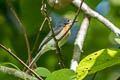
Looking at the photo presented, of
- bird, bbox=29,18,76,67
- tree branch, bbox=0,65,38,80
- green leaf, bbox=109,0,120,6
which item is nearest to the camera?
tree branch, bbox=0,65,38,80

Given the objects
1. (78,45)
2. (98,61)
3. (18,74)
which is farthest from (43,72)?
(78,45)

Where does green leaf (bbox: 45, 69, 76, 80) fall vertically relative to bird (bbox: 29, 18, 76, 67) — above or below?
below

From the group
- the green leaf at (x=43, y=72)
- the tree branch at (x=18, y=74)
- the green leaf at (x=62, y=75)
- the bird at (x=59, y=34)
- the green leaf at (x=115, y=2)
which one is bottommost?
the green leaf at (x=62, y=75)

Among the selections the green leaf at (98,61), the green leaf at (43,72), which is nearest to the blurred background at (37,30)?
the green leaf at (43,72)

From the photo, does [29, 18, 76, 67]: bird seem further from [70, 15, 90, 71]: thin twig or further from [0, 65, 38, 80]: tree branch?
[0, 65, 38, 80]: tree branch

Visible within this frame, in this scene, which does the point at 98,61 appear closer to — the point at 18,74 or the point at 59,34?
the point at 18,74

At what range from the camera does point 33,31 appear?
399 cm

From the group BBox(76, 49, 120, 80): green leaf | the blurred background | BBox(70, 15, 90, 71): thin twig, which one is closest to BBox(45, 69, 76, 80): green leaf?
BBox(76, 49, 120, 80): green leaf

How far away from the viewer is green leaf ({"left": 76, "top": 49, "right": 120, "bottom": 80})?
1.95 metres

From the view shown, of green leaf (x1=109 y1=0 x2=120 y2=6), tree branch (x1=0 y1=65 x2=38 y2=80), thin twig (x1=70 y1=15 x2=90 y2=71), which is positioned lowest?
tree branch (x1=0 y1=65 x2=38 y2=80)

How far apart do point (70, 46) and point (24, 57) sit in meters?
0.57

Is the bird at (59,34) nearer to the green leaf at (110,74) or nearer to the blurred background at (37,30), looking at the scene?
the blurred background at (37,30)

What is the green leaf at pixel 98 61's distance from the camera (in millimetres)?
1947

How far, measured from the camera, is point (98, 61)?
1.98 metres
